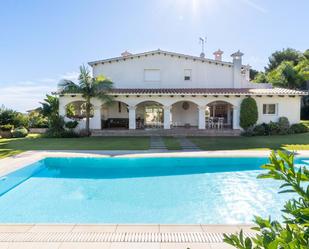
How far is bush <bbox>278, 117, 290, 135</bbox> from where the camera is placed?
25.5m

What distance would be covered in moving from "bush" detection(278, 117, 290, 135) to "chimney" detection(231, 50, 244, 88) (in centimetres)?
597

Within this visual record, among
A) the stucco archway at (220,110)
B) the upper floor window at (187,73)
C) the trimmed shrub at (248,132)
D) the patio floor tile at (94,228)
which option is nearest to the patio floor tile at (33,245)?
the patio floor tile at (94,228)

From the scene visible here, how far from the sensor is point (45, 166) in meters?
14.6

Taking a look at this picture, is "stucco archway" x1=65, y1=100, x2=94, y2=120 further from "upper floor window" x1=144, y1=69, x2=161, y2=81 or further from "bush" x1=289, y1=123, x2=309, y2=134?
"bush" x1=289, y1=123, x2=309, y2=134

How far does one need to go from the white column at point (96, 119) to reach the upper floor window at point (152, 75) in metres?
6.58

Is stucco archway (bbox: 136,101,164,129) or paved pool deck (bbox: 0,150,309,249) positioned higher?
stucco archway (bbox: 136,101,164,129)

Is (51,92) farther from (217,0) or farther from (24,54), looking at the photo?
(217,0)

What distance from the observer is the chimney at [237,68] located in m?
29.0

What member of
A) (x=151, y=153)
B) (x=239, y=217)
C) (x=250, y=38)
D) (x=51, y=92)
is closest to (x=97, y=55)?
(x=51, y=92)

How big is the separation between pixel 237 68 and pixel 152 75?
30.8ft

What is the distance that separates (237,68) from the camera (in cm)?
2920

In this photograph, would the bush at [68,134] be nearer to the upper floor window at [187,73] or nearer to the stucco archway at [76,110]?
the stucco archway at [76,110]

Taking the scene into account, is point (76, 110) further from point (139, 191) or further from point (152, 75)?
point (139, 191)

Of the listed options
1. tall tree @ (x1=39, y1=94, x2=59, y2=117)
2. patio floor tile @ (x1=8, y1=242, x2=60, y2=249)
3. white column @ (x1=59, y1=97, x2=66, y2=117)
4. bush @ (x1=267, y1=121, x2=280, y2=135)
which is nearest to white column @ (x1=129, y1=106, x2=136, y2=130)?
white column @ (x1=59, y1=97, x2=66, y2=117)
